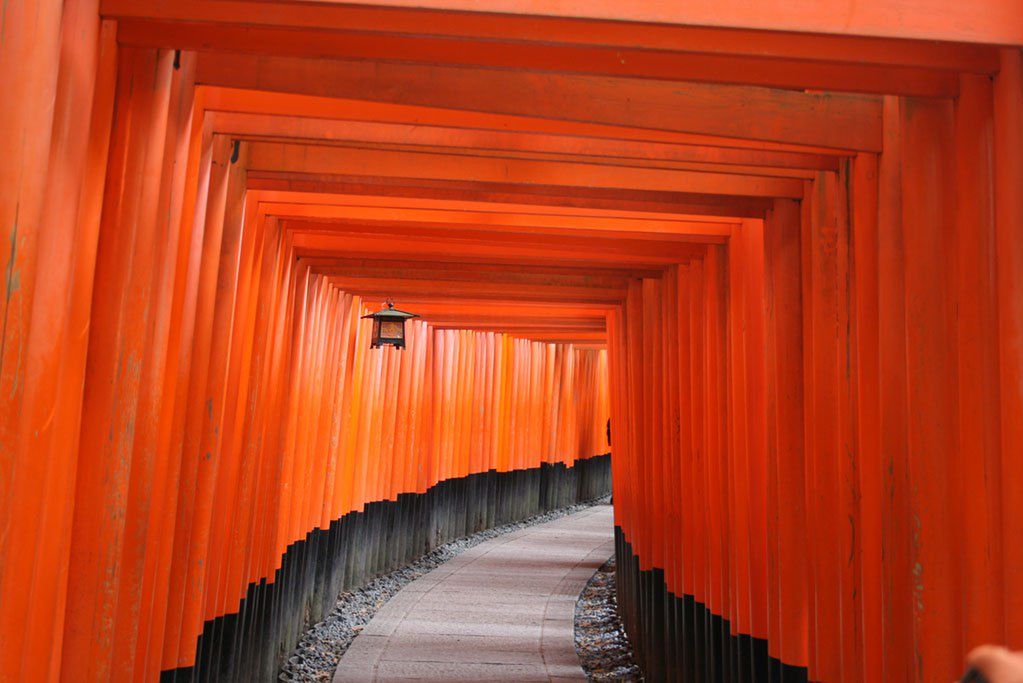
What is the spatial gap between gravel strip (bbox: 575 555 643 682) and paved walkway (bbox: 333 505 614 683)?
0.48 ft

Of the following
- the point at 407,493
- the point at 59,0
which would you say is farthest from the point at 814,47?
the point at 407,493

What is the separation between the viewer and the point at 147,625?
421cm

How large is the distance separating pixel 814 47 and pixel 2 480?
2593mm

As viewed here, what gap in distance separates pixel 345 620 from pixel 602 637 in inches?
108

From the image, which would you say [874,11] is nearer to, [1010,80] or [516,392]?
[1010,80]

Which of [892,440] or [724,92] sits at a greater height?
[724,92]

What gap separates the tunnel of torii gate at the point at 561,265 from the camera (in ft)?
9.46

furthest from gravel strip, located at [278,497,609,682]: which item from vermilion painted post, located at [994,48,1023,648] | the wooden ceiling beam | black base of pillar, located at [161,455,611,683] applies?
vermilion painted post, located at [994,48,1023,648]

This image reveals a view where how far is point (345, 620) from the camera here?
1041 cm

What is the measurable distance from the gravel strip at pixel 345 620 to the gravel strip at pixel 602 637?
2250 millimetres

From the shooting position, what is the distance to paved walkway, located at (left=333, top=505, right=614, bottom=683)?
8500 mm

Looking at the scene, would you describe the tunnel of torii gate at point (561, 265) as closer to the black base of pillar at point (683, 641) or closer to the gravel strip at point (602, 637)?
the black base of pillar at point (683, 641)

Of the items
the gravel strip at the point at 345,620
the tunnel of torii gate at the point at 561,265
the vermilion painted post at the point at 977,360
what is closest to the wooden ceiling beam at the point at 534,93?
the tunnel of torii gate at the point at 561,265

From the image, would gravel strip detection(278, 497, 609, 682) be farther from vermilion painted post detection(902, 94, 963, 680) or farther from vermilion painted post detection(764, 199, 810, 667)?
vermilion painted post detection(902, 94, 963, 680)
